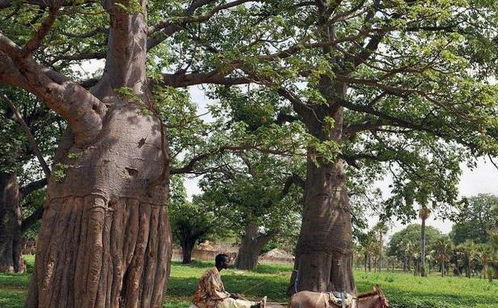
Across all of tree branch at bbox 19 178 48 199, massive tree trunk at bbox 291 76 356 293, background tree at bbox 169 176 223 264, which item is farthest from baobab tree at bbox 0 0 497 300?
background tree at bbox 169 176 223 264

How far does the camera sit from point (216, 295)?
7.90m

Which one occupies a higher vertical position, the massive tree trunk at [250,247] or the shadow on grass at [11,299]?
the massive tree trunk at [250,247]

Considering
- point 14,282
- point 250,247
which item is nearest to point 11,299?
point 14,282

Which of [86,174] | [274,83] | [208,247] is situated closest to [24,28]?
[86,174]

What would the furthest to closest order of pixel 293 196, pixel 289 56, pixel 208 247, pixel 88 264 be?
pixel 208 247 < pixel 293 196 < pixel 289 56 < pixel 88 264

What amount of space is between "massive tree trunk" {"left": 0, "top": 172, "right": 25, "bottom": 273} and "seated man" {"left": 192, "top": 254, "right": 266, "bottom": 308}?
13.0 m

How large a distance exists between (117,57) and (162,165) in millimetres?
1698

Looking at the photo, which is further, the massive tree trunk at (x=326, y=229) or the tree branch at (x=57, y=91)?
the massive tree trunk at (x=326, y=229)

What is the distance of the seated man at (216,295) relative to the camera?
7.85m

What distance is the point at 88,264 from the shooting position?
720cm

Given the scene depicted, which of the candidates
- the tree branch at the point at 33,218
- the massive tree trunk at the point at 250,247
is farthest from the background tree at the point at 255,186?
the massive tree trunk at the point at 250,247

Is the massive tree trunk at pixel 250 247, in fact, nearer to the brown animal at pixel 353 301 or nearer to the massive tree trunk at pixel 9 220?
the massive tree trunk at pixel 9 220

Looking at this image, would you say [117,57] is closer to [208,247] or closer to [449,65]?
[449,65]

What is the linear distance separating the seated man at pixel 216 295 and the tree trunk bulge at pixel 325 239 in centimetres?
541
